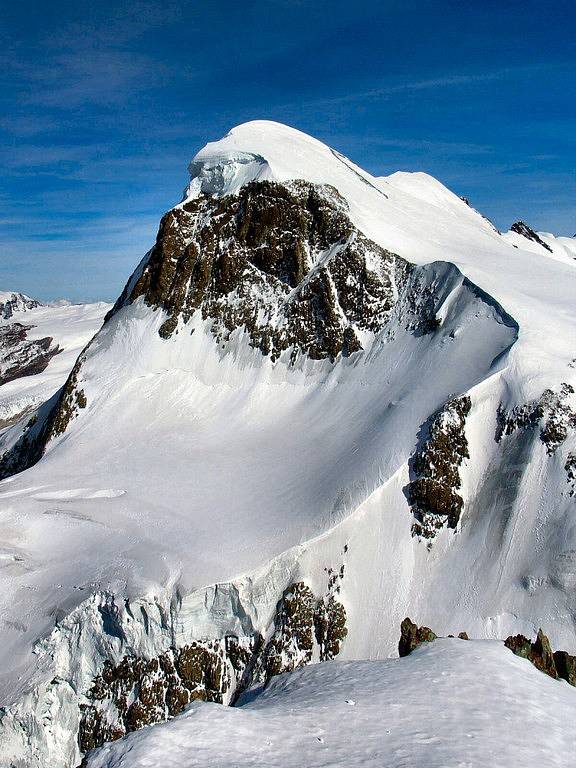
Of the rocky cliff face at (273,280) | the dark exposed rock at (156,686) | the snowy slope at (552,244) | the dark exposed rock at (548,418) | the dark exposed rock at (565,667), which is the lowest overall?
the dark exposed rock at (156,686)

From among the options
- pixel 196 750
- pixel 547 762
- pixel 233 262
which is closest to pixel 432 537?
pixel 547 762

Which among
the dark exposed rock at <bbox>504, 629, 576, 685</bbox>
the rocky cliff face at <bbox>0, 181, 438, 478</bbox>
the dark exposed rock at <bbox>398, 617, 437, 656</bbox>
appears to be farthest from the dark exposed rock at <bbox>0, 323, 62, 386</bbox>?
the dark exposed rock at <bbox>504, 629, 576, 685</bbox>

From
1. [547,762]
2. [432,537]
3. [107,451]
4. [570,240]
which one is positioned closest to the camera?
[547,762]

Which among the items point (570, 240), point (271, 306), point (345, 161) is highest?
point (570, 240)

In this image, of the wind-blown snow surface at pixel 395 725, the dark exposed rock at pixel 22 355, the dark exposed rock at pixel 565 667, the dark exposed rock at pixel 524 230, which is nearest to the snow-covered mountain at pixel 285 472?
the dark exposed rock at pixel 565 667

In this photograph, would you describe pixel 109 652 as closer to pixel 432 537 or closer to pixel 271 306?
pixel 432 537

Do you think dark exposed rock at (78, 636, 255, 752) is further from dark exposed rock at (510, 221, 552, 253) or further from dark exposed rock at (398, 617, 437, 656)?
dark exposed rock at (510, 221, 552, 253)

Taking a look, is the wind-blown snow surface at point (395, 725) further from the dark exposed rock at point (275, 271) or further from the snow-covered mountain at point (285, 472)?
the dark exposed rock at point (275, 271)
